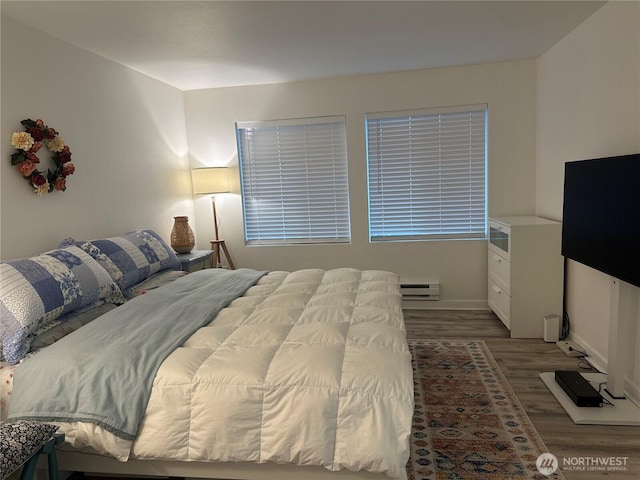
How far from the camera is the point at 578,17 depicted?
9.78 ft

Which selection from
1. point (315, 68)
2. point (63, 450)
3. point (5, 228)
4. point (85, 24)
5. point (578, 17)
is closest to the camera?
point (63, 450)

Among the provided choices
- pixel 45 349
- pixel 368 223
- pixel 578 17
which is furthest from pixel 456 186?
pixel 45 349

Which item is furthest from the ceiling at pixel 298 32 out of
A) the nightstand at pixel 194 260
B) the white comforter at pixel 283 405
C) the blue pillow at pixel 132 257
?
the white comforter at pixel 283 405

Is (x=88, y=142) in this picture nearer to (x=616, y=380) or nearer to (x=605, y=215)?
(x=605, y=215)

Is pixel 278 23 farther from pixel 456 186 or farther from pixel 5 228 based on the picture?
pixel 456 186

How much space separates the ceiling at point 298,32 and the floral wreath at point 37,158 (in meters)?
0.68

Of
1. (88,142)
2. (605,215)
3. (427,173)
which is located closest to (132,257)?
(88,142)

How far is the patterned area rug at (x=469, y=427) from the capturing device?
2043mm

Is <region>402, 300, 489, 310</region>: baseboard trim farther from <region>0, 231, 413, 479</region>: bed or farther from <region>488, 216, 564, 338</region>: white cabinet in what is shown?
<region>0, 231, 413, 479</region>: bed

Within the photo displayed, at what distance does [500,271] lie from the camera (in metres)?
3.86

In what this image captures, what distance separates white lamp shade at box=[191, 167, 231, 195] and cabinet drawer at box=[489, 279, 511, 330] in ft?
9.48

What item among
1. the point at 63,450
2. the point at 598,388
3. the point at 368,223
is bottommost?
the point at 598,388

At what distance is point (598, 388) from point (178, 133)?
4323 mm

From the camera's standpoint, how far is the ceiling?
104 inches
